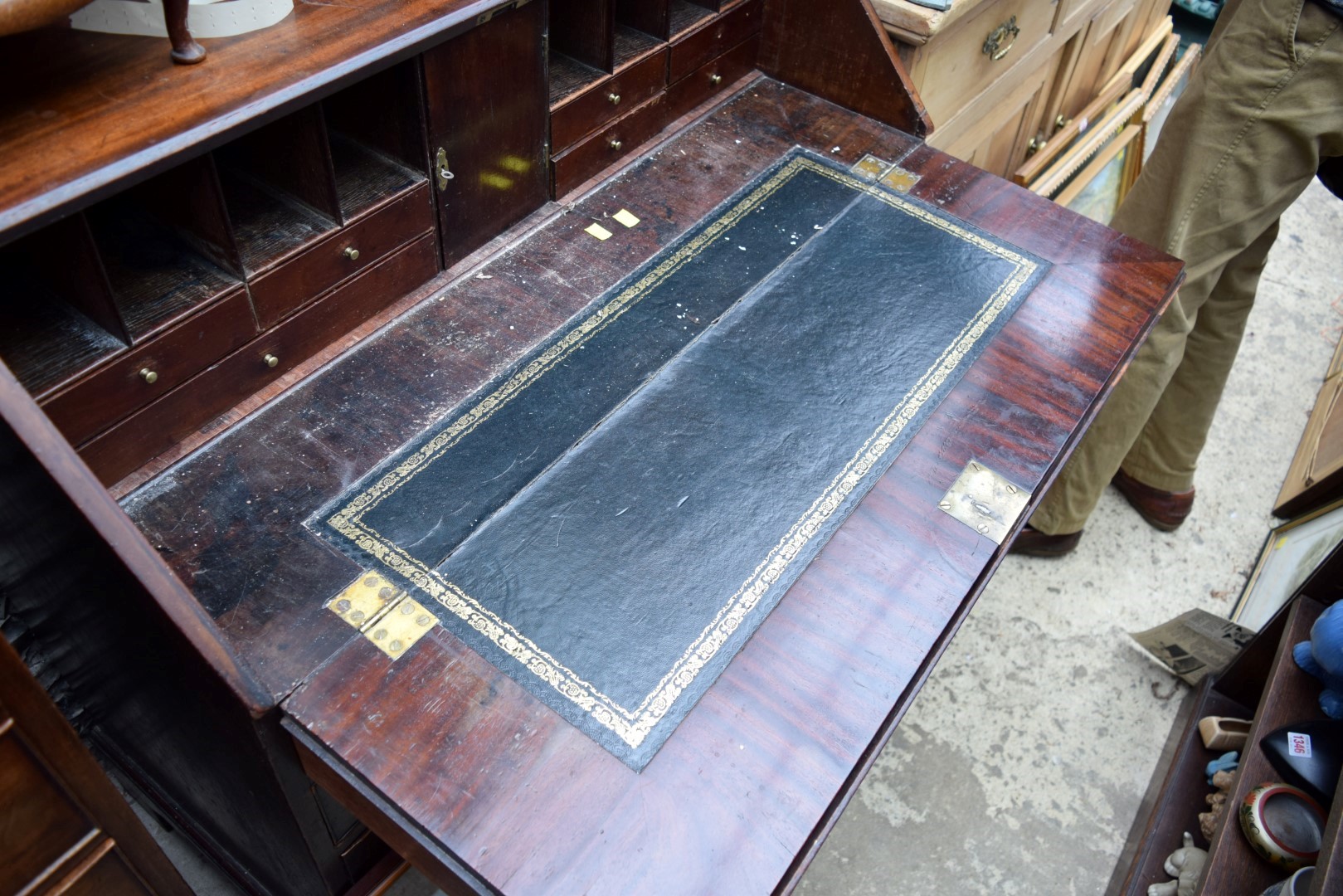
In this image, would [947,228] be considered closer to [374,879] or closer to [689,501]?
[689,501]

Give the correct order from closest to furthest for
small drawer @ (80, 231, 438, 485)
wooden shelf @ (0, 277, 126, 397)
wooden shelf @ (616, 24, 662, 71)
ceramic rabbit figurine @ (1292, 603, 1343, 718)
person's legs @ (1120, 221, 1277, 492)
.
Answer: wooden shelf @ (0, 277, 126, 397)
small drawer @ (80, 231, 438, 485)
ceramic rabbit figurine @ (1292, 603, 1343, 718)
wooden shelf @ (616, 24, 662, 71)
person's legs @ (1120, 221, 1277, 492)

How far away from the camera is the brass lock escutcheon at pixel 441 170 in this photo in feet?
4.49

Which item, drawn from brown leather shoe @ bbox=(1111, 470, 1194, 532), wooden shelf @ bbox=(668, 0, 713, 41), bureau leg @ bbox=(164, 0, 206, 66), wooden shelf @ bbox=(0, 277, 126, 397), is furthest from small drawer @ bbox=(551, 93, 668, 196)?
brown leather shoe @ bbox=(1111, 470, 1194, 532)

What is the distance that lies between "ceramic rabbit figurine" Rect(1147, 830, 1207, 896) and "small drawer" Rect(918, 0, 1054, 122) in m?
1.57

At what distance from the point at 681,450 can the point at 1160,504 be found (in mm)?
1691

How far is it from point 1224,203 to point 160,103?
68.6 inches

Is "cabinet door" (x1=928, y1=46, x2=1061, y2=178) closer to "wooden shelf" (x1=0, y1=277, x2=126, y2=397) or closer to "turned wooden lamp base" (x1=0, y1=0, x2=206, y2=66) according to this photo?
"turned wooden lamp base" (x1=0, y1=0, x2=206, y2=66)

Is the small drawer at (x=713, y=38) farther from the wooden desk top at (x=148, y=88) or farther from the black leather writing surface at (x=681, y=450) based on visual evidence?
the wooden desk top at (x=148, y=88)

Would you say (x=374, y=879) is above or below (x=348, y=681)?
below

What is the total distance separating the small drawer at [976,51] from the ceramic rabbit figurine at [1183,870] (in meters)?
1.57

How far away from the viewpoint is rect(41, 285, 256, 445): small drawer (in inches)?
42.0

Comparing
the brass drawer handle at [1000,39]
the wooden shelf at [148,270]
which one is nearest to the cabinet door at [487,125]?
the wooden shelf at [148,270]

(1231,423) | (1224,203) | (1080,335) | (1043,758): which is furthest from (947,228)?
(1231,423)

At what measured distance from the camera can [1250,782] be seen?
1.64 meters
